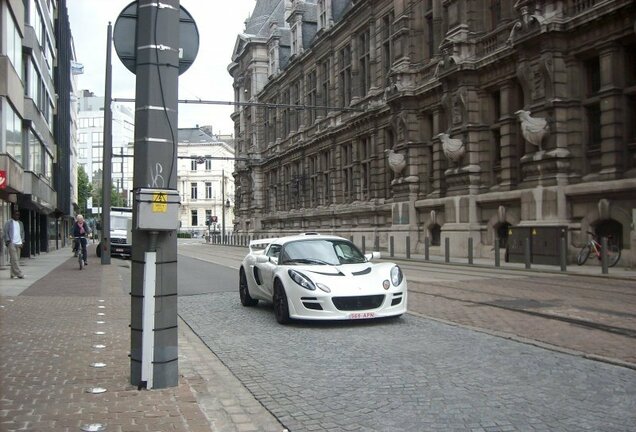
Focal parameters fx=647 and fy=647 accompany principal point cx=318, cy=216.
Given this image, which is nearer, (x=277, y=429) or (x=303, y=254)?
(x=277, y=429)

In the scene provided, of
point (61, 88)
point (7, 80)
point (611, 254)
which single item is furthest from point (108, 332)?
point (61, 88)

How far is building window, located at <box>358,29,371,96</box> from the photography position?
4266cm

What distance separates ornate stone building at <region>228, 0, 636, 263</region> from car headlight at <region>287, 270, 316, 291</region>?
1546 centimetres

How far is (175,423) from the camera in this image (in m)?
4.64

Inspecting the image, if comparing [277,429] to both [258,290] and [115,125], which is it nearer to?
[258,290]

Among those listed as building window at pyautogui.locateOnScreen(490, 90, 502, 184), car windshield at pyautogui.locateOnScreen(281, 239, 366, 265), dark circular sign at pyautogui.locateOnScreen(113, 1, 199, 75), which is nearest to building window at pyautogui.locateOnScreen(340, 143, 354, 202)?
building window at pyautogui.locateOnScreen(490, 90, 502, 184)

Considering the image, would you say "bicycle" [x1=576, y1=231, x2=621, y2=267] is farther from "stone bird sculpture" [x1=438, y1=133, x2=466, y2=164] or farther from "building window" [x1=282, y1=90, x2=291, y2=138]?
"building window" [x1=282, y1=90, x2=291, y2=138]

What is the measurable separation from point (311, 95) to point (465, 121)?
2526cm

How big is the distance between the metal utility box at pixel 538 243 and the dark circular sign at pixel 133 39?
705 inches

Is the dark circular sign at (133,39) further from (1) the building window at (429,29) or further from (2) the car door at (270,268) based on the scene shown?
(1) the building window at (429,29)

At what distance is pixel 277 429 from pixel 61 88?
46.9m

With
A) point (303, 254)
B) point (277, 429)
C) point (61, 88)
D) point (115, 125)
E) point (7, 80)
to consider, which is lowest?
point (277, 429)

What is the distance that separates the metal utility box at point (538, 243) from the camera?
22.1 m

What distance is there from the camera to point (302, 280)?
29.8ft
